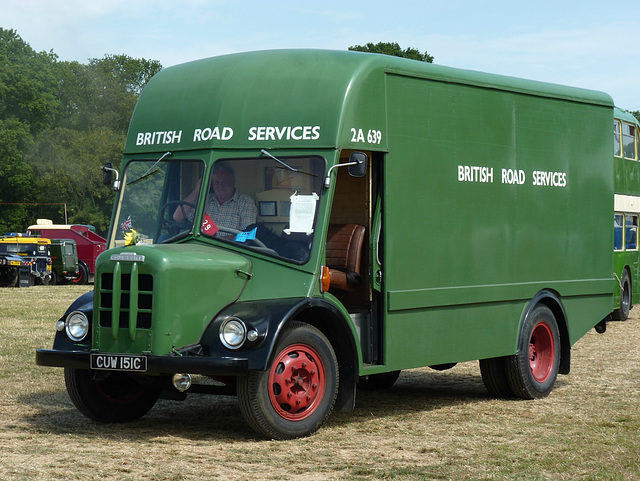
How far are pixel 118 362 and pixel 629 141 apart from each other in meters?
19.7


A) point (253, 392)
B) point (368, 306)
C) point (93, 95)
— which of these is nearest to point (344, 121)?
point (368, 306)

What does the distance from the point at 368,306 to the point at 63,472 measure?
345 cm

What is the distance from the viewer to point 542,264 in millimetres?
11992

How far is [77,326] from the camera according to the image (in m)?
9.21

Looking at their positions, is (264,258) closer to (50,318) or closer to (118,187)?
(118,187)

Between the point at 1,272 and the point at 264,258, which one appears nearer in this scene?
the point at 264,258

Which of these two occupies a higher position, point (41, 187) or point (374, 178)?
point (41, 187)

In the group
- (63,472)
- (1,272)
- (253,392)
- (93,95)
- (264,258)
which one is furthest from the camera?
(93,95)

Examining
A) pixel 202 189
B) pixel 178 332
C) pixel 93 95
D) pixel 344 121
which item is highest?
pixel 93 95

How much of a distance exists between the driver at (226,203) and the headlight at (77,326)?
123cm

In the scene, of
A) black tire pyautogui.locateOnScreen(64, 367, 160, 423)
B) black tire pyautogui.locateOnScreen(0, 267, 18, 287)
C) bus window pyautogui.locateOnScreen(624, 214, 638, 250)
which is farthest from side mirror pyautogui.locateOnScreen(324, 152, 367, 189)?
black tire pyautogui.locateOnScreen(0, 267, 18, 287)

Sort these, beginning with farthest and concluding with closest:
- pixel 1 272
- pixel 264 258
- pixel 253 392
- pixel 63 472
Result: pixel 1 272 → pixel 264 258 → pixel 253 392 → pixel 63 472

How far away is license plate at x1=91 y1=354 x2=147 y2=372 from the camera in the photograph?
28.0ft

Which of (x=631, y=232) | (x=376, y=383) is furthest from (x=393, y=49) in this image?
(x=376, y=383)
